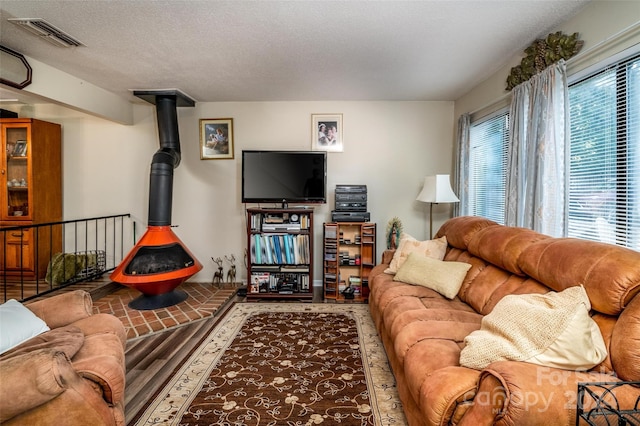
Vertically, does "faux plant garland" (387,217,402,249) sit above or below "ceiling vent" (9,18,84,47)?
below

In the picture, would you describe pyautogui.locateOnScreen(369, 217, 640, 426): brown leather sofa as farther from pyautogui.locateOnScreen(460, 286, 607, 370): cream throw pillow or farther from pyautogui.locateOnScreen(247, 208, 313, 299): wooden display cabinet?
pyautogui.locateOnScreen(247, 208, 313, 299): wooden display cabinet

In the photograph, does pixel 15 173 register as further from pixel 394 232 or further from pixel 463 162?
pixel 463 162

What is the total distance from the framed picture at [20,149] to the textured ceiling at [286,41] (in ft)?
4.84

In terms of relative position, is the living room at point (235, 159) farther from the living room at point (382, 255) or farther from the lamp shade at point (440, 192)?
the lamp shade at point (440, 192)

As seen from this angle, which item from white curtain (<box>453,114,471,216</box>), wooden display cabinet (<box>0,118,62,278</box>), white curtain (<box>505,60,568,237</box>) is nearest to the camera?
white curtain (<box>505,60,568,237</box>)

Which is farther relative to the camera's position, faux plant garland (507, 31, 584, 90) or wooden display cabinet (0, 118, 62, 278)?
wooden display cabinet (0, 118, 62, 278)

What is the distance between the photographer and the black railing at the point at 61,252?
12.5 ft

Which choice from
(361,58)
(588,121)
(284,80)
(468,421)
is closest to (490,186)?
(588,121)

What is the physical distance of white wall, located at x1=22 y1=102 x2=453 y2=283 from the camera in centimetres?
420

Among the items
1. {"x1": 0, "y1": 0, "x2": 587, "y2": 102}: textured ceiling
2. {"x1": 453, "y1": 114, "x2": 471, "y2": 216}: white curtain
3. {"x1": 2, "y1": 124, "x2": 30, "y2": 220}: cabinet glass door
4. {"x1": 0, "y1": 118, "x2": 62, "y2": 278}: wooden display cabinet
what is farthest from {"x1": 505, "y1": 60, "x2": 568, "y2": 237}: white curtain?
{"x1": 2, "y1": 124, "x2": 30, "y2": 220}: cabinet glass door

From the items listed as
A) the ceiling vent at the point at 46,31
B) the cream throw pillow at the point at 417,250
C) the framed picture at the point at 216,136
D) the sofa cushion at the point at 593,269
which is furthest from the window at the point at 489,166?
the ceiling vent at the point at 46,31

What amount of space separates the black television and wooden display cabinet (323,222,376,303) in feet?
1.56

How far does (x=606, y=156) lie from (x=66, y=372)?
307 cm

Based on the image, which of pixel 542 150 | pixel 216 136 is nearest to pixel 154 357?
pixel 216 136
